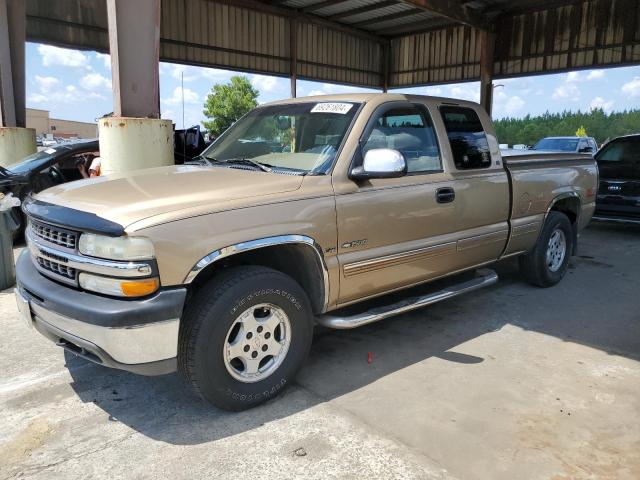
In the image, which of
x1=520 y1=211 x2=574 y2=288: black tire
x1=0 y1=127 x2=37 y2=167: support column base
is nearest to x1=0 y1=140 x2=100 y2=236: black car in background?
x1=0 y1=127 x2=37 y2=167: support column base

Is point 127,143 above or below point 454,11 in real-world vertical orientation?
below

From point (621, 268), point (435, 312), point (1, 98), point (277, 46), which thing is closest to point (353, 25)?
point (277, 46)

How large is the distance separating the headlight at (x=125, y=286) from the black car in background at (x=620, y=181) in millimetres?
8748

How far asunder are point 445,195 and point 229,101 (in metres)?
55.1

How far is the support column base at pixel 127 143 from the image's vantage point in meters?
5.62

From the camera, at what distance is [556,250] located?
596 centimetres

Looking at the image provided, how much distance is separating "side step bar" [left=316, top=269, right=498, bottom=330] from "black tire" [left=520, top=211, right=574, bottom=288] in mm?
930

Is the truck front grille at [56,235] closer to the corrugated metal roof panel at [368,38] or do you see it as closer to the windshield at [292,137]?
the windshield at [292,137]

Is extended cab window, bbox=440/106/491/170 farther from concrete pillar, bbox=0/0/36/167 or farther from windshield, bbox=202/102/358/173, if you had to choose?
concrete pillar, bbox=0/0/36/167

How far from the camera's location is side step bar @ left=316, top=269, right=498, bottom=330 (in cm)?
356

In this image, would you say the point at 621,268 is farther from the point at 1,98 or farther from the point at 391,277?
the point at 1,98

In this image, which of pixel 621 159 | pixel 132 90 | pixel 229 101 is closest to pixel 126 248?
pixel 132 90

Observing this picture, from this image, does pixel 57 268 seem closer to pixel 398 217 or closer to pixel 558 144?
pixel 398 217

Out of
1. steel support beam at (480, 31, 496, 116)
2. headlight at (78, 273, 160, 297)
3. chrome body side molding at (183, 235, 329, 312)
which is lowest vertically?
headlight at (78, 273, 160, 297)
